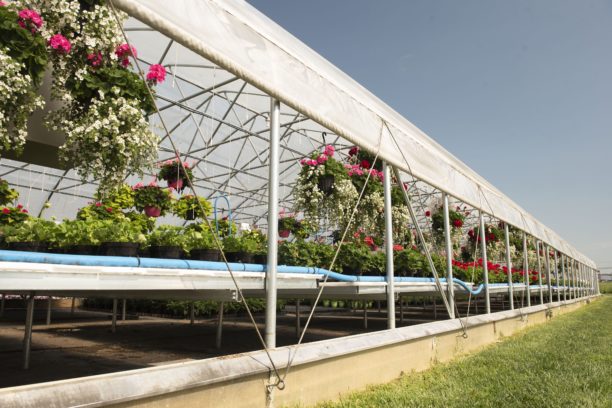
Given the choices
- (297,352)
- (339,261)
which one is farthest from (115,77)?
(339,261)

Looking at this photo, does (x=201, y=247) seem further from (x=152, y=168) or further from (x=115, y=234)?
(x=152, y=168)

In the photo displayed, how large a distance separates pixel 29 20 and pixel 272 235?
220 centimetres

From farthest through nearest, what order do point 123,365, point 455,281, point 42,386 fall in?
1. point 455,281
2. point 123,365
3. point 42,386

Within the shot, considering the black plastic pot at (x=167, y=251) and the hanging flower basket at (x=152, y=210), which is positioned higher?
the hanging flower basket at (x=152, y=210)

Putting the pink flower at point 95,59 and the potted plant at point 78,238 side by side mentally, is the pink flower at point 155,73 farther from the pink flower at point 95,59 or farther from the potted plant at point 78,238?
the potted plant at point 78,238

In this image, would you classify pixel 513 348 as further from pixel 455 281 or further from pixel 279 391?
pixel 279 391

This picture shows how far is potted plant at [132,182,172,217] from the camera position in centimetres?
621

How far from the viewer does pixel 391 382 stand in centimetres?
380

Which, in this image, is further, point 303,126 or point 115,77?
point 303,126

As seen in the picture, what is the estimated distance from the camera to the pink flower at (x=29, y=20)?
304 cm

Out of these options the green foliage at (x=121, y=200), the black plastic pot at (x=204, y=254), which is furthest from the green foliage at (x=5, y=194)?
the black plastic pot at (x=204, y=254)

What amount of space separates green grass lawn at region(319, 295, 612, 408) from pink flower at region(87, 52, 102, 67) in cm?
301

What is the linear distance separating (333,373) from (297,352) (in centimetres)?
46

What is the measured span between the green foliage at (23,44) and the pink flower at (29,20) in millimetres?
39
